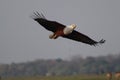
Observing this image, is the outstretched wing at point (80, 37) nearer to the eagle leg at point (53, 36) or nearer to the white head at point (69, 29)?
the eagle leg at point (53, 36)

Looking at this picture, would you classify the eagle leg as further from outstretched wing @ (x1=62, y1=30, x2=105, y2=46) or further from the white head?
the white head

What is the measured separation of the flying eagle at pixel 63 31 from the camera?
62.7 feet

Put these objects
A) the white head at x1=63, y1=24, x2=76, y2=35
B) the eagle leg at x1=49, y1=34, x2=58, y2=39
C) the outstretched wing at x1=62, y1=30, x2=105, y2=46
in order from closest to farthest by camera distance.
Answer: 1. the white head at x1=63, y1=24, x2=76, y2=35
2. the eagle leg at x1=49, y1=34, x2=58, y2=39
3. the outstretched wing at x1=62, y1=30, x2=105, y2=46

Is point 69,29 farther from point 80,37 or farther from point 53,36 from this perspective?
point 80,37

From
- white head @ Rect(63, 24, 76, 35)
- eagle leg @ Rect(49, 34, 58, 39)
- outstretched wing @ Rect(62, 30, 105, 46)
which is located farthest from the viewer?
outstretched wing @ Rect(62, 30, 105, 46)

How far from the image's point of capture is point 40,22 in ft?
67.2

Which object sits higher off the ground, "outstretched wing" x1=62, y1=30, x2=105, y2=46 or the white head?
"outstretched wing" x1=62, y1=30, x2=105, y2=46

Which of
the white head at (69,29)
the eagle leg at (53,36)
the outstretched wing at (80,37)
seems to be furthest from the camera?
the outstretched wing at (80,37)

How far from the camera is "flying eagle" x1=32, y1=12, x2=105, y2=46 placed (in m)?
19.1

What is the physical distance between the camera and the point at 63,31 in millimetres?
19219

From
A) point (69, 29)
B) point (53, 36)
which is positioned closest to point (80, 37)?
point (53, 36)

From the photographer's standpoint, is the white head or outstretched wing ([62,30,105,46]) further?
outstretched wing ([62,30,105,46])

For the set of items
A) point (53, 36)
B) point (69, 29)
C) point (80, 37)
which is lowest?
point (69, 29)

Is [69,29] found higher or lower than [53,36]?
lower
